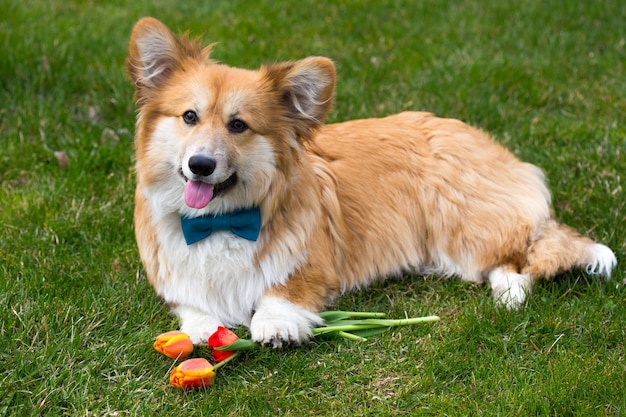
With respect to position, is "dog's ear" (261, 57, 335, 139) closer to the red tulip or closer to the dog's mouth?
the dog's mouth

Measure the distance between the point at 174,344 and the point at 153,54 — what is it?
1.30 m

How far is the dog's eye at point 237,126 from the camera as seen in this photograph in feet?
10.7

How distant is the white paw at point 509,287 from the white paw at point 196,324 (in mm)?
1359

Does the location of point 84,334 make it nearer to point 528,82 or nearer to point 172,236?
point 172,236

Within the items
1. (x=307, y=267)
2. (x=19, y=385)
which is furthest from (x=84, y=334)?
(x=307, y=267)

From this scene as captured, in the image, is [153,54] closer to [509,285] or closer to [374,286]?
[374,286]

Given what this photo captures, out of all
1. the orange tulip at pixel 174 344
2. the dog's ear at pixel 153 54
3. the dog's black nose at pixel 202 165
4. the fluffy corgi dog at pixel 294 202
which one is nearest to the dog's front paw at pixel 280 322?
the fluffy corgi dog at pixel 294 202

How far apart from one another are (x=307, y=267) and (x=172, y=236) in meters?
0.65

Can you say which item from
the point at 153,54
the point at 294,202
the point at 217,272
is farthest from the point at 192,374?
the point at 153,54

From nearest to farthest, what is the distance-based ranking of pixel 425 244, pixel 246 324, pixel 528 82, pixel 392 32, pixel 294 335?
pixel 294 335 → pixel 246 324 → pixel 425 244 → pixel 528 82 → pixel 392 32

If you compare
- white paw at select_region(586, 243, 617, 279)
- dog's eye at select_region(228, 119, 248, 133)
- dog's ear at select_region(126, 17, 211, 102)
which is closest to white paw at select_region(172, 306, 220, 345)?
dog's eye at select_region(228, 119, 248, 133)

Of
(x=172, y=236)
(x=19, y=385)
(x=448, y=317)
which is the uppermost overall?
(x=172, y=236)

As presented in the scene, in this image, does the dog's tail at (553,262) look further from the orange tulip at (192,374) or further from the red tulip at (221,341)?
the orange tulip at (192,374)

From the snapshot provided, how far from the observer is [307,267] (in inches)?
139
